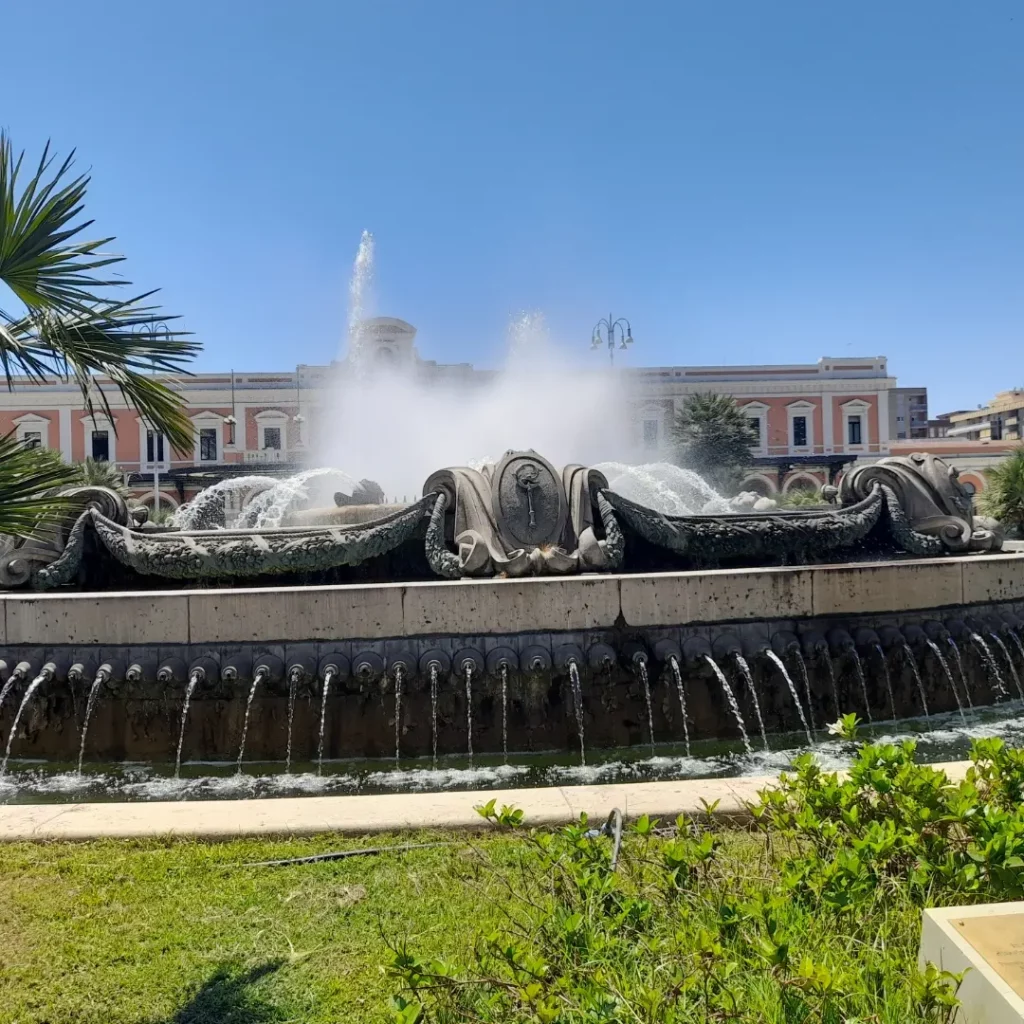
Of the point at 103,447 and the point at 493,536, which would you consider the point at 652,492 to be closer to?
the point at 493,536

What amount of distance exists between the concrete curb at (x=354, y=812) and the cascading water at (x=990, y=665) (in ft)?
10.5

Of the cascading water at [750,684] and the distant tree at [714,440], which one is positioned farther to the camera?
the distant tree at [714,440]

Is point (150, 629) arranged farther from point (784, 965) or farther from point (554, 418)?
point (554, 418)

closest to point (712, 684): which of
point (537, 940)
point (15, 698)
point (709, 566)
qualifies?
point (709, 566)

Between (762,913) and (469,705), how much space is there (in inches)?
145

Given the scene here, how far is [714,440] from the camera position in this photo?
141 ft

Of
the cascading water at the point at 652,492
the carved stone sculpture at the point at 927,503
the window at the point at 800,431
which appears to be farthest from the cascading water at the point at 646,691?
the window at the point at 800,431

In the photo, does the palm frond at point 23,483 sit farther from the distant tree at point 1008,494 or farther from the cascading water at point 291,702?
the distant tree at point 1008,494

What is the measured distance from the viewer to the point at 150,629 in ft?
18.7

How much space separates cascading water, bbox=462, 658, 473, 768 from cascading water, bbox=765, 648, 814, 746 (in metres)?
2.10

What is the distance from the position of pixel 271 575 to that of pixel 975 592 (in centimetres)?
555

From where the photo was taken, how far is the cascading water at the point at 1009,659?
6523 millimetres

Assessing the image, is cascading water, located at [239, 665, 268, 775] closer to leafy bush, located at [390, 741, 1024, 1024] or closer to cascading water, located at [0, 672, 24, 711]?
cascading water, located at [0, 672, 24, 711]

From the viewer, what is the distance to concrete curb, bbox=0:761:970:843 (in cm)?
327
